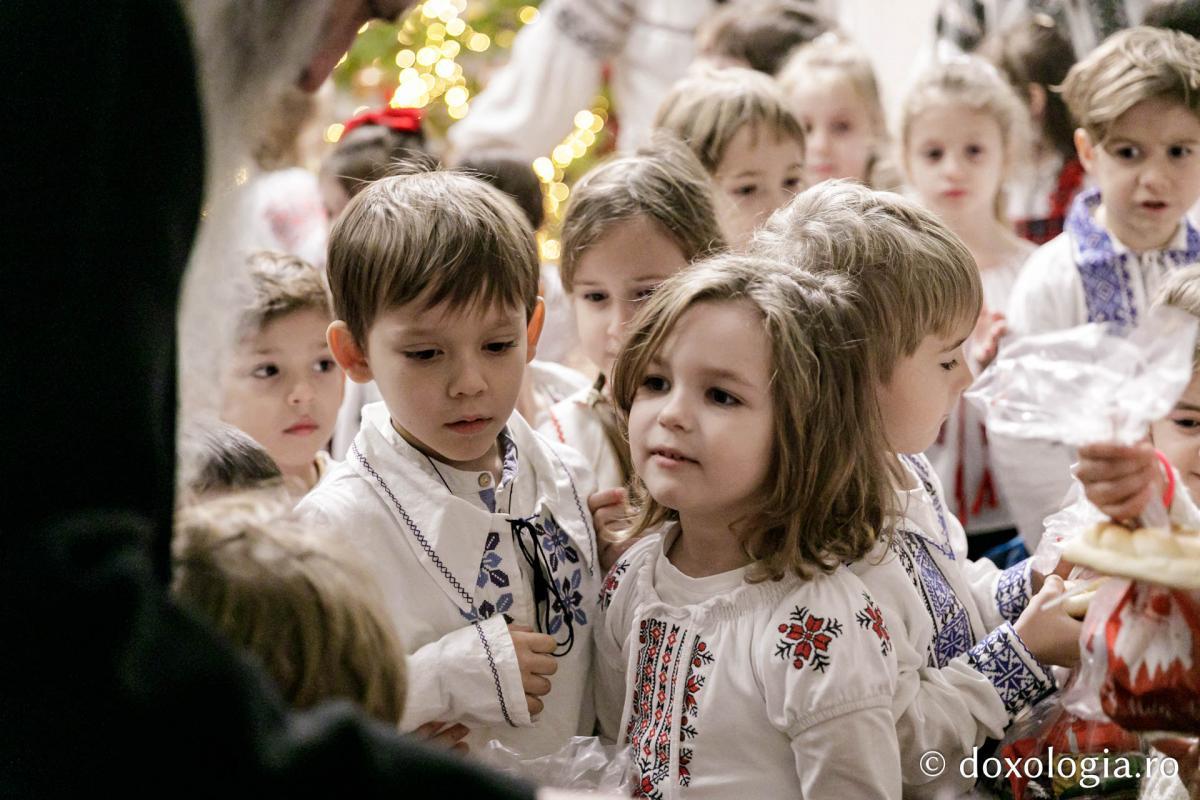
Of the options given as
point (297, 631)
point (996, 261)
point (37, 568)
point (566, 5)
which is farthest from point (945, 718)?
point (566, 5)

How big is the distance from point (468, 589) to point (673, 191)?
0.80m

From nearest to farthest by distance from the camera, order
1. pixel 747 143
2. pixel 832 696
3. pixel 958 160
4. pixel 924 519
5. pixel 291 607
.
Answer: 1. pixel 291 607
2. pixel 832 696
3. pixel 924 519
4. pixel 747 143
5. pixel 958 160

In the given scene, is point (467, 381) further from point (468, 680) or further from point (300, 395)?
point (300, 395)

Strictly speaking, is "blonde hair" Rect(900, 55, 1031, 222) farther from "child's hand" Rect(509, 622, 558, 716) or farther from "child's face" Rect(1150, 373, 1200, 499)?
"child's hand" Rect(509, 622, 558, 716)

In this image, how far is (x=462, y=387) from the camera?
1581 millimetres

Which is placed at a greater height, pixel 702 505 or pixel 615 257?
pixel 615 257

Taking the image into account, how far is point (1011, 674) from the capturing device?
1584 millimetres

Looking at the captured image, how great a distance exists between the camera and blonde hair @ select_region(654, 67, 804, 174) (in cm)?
260

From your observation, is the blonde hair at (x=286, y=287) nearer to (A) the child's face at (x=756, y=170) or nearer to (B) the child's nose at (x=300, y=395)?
(B) the child's nose at (x=300, y=395)

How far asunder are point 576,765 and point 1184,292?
3.63ft

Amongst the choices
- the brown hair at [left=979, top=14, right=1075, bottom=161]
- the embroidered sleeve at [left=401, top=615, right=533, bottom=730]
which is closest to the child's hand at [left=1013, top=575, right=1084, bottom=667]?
the embroidered sleeve at [left=401, top=615, right=533, bottom=730]

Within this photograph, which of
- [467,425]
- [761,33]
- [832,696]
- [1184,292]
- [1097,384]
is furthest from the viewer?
[761,33]

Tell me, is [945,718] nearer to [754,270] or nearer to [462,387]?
[754,270]

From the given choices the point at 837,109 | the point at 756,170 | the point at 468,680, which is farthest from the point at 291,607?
the point at 837,109
